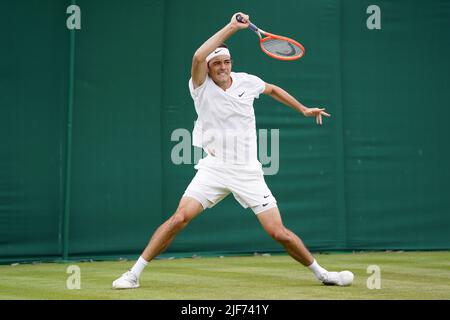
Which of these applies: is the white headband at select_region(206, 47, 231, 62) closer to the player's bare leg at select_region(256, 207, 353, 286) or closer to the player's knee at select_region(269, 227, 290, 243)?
the player's bare leg at select_region(256, 207, 353, 286)

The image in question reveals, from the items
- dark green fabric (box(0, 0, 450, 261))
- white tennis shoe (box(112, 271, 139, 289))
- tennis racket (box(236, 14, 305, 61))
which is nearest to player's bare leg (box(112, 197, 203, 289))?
white tennis shoe (box(112, 271, 139, 289))

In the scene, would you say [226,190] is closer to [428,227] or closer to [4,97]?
[4,97]

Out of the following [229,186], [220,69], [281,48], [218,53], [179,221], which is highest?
[281,48]

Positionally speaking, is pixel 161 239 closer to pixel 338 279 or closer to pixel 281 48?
pixel 338 279

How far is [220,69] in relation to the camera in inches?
336

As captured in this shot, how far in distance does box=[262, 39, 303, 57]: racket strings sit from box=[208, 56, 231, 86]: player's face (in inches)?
24.0

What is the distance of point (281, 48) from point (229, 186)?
151cm

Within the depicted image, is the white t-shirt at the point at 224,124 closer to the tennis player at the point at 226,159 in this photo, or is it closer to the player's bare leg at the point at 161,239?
the tennis player at the point at 226,159

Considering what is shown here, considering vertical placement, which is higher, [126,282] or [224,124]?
[224,124]

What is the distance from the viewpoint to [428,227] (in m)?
13.7

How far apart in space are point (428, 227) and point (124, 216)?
14.2 feet

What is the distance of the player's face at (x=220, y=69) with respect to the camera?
8531 mm

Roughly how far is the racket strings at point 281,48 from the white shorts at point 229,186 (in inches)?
48.4

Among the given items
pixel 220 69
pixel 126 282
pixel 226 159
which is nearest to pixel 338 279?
pixel 226 159
